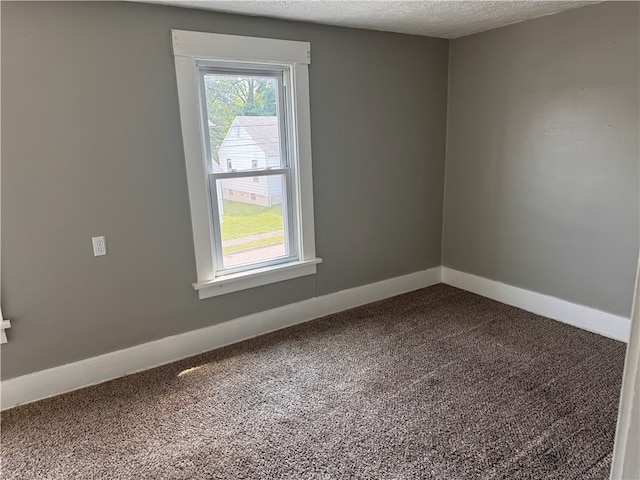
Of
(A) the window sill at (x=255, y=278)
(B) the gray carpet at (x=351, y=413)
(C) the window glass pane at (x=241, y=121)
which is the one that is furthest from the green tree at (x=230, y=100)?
(B) the gray carpet at (x=351, y=413)

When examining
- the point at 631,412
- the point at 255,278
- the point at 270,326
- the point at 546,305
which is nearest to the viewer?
the point at 631,412

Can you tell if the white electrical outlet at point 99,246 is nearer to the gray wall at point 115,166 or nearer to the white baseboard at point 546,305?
the gray wall at point 115,166

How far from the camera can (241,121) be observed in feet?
9.71

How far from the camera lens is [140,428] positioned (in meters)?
2.26

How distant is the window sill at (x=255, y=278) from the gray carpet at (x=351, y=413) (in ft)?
1.35

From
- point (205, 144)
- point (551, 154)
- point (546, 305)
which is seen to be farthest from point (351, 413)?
point (551, 154)

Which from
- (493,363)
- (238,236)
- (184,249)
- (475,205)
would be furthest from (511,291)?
(184,249)

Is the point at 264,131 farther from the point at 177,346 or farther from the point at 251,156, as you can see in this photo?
the point at 177,346

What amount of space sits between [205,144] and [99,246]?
0.90 m

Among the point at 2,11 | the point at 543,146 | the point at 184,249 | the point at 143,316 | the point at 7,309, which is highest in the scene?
the point at 2,11

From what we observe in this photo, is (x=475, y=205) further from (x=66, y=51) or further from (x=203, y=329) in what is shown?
(x=66, y=51)

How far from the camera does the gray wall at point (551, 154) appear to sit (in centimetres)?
288

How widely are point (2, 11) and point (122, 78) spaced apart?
0.59m

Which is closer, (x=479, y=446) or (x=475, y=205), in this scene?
(x=479, y=446)
